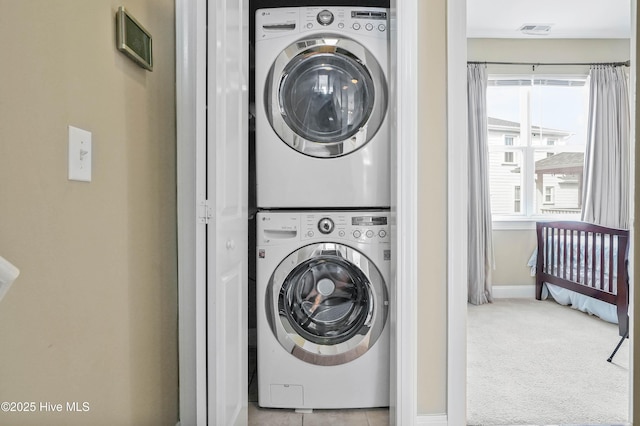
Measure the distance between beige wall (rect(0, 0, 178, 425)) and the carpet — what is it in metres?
1.52

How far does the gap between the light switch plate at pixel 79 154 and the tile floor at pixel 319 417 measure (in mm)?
1463

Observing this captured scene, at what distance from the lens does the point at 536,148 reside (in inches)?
174

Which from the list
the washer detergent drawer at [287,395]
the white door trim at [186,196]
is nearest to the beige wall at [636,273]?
the washer detergent drawer at [287,395]

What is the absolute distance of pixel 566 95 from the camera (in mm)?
4395

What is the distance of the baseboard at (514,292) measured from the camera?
14.2 ft

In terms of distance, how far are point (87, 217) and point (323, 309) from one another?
1287 mm

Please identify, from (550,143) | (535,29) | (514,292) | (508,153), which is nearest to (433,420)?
(514,292)

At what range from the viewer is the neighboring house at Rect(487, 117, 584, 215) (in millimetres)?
4410

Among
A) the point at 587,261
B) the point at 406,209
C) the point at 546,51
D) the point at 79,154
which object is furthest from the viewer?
the point at 546,51

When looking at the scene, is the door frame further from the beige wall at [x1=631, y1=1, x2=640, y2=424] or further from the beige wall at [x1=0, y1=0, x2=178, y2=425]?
the beige wall at [x1=0, y1=0, x2=178, y2=425]

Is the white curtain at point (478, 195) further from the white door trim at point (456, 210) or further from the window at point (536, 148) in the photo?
the white door trim at point (456, 210)

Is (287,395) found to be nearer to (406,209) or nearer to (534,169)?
(406,209)

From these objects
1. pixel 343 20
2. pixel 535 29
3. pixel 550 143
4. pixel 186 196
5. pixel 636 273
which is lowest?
pixel 636 273

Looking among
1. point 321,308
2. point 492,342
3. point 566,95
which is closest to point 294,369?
point 321,308
